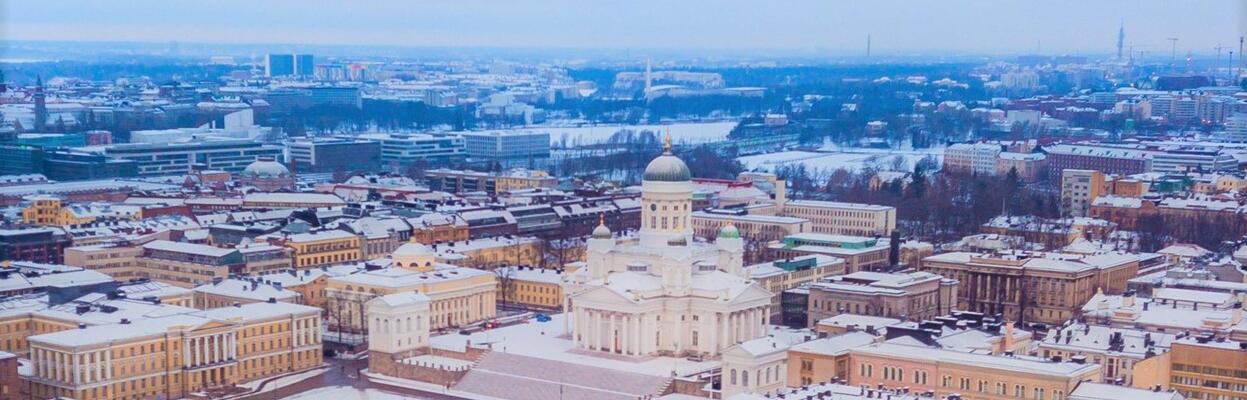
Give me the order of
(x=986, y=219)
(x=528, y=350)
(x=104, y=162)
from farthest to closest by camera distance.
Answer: (x=104, y=162) < (x=986, y=219) < (x=528, y=350)

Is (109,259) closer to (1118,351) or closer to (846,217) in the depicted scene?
(846,217)

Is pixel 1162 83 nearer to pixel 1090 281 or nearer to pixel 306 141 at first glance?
pixel 306 141

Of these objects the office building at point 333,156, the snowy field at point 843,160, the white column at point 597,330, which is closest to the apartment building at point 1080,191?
the snowy field at point 843,160

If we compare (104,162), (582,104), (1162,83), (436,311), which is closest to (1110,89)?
(1162,83)

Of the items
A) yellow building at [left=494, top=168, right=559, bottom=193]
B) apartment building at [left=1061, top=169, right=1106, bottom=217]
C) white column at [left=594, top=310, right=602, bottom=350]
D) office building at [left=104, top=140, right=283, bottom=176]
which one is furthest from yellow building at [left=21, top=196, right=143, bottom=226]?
apartment building at [left=1061, top=169, right=1106, bottom=217]

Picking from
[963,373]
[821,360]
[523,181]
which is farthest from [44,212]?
[963,373]

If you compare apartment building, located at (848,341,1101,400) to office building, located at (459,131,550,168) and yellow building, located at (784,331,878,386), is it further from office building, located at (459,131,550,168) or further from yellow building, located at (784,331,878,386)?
office building, located at (459,131,550,168)
